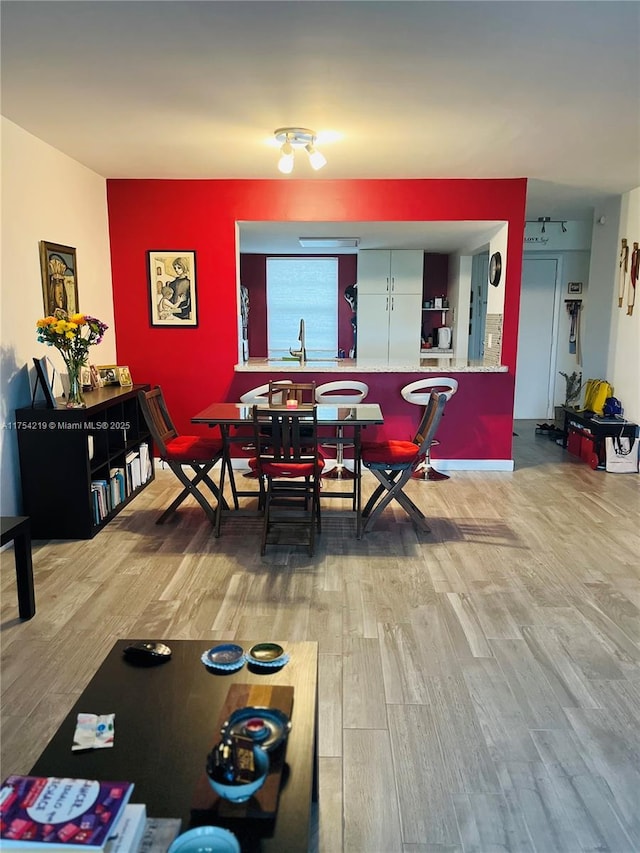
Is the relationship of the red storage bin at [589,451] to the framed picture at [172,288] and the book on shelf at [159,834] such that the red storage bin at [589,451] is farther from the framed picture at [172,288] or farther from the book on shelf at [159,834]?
the book on shelf at [159,834]

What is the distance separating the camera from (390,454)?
12.9 feet

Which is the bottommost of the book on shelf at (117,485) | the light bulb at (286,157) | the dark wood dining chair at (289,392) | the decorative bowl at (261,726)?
the book on shelf at (117,485)

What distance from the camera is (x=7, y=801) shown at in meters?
1.21

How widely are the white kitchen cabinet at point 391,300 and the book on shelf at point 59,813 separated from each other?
6.78 m

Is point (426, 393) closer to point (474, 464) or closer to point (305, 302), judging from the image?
point (474, 464)

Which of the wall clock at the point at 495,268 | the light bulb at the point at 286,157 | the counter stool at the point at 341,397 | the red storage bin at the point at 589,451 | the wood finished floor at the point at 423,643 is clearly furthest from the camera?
the red storage bin at the point at 589,451

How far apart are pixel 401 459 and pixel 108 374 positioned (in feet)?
8.38

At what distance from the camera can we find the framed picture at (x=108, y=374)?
16.0 ft

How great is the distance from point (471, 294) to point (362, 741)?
22.3 feet

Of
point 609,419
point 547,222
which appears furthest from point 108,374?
point 547,222

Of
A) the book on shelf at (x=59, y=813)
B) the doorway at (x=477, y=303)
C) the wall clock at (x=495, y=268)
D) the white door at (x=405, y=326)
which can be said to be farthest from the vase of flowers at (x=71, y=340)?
the doorway at (x=477, y=303)

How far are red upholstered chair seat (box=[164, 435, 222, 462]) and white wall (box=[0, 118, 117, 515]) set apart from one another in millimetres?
944

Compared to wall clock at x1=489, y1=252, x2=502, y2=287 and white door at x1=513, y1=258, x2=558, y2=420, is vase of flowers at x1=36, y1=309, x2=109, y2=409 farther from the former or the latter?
white door at x1=513, y1=258, x2=558, y2=420

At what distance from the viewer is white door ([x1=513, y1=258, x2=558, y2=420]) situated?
7.75 m
